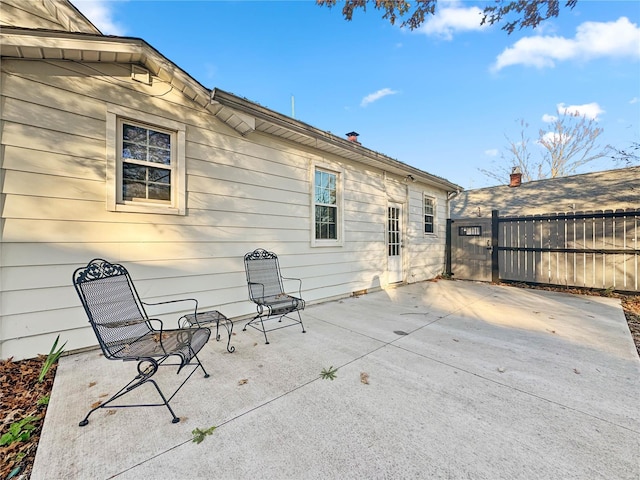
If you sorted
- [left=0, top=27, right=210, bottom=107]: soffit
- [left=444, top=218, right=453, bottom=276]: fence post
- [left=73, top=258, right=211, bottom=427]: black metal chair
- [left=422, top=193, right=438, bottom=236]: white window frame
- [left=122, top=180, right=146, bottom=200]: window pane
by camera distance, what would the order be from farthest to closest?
[left=444, top=218, right=453, bottom=276]: fence post, [left=422, top=193, right=438, bottom=236]: white window frame, [left=122, top=180, right=146, bottom=200]: window pane, [left=0, top=27, right=210, bottom=107]: soffit, [left=73, top=258, right=211, bottom=427]: black metal chair

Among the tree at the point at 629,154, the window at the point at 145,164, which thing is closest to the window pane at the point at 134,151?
the window at the point at 145,164

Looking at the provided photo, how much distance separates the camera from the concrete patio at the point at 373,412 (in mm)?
1438

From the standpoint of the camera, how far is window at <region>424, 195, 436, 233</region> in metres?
8.23

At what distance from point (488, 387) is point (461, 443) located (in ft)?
2.78

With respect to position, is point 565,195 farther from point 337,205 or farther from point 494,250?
point 337,205

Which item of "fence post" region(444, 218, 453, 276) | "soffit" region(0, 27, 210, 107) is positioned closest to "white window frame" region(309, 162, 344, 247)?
"soffit" region(0, 27, 210, 107)

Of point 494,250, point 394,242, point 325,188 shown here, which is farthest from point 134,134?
point 494,250

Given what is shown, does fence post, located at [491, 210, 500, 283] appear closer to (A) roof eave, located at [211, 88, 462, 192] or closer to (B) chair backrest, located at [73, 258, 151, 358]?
(A) roof eave, located at [211, 88, 462, 192]

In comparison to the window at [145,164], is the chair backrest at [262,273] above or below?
below

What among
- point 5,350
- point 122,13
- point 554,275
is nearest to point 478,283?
point 554,275

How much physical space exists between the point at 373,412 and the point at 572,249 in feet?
24.1

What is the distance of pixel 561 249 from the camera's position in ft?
21.3

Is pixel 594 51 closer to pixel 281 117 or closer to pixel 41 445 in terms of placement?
pixel 281 117

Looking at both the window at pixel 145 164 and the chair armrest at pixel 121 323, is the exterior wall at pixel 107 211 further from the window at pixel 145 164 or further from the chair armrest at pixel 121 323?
the chair armrest at pixel 121 323
